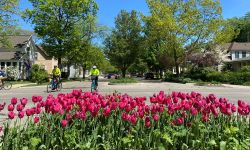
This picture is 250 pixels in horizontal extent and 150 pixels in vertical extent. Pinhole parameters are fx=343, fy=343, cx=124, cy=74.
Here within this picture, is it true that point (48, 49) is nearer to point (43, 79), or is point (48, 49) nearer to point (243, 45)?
point (43, 79)

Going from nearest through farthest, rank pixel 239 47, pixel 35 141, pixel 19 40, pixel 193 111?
pixel 35 141
pixel 193 111
pixel 19 40
pixel 239 47

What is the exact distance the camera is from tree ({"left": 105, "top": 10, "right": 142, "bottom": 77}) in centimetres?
6444

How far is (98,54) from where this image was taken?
227ft

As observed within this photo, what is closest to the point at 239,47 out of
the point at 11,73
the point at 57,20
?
the point at 57,20

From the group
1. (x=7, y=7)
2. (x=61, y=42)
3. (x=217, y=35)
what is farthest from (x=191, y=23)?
(x=7, y=7)

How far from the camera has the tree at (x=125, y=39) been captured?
64438mm

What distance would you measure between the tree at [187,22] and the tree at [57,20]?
10375mm

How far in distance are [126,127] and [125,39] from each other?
6034 centimetres

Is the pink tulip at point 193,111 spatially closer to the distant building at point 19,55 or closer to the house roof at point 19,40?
the distant building at point 19,55

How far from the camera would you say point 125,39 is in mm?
64875

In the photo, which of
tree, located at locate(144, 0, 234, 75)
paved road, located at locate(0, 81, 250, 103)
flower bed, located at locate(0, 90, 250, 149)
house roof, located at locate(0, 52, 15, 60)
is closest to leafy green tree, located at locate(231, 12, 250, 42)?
tree, located at locate(144, 0, 234, 75)

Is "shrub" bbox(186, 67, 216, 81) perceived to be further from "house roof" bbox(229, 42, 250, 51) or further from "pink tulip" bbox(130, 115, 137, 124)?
"pink tulip" bbox(130, 115, 137, 124)

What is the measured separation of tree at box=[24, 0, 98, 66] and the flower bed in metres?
45.2

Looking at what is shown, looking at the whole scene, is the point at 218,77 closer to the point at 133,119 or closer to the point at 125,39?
the point at 125,39
